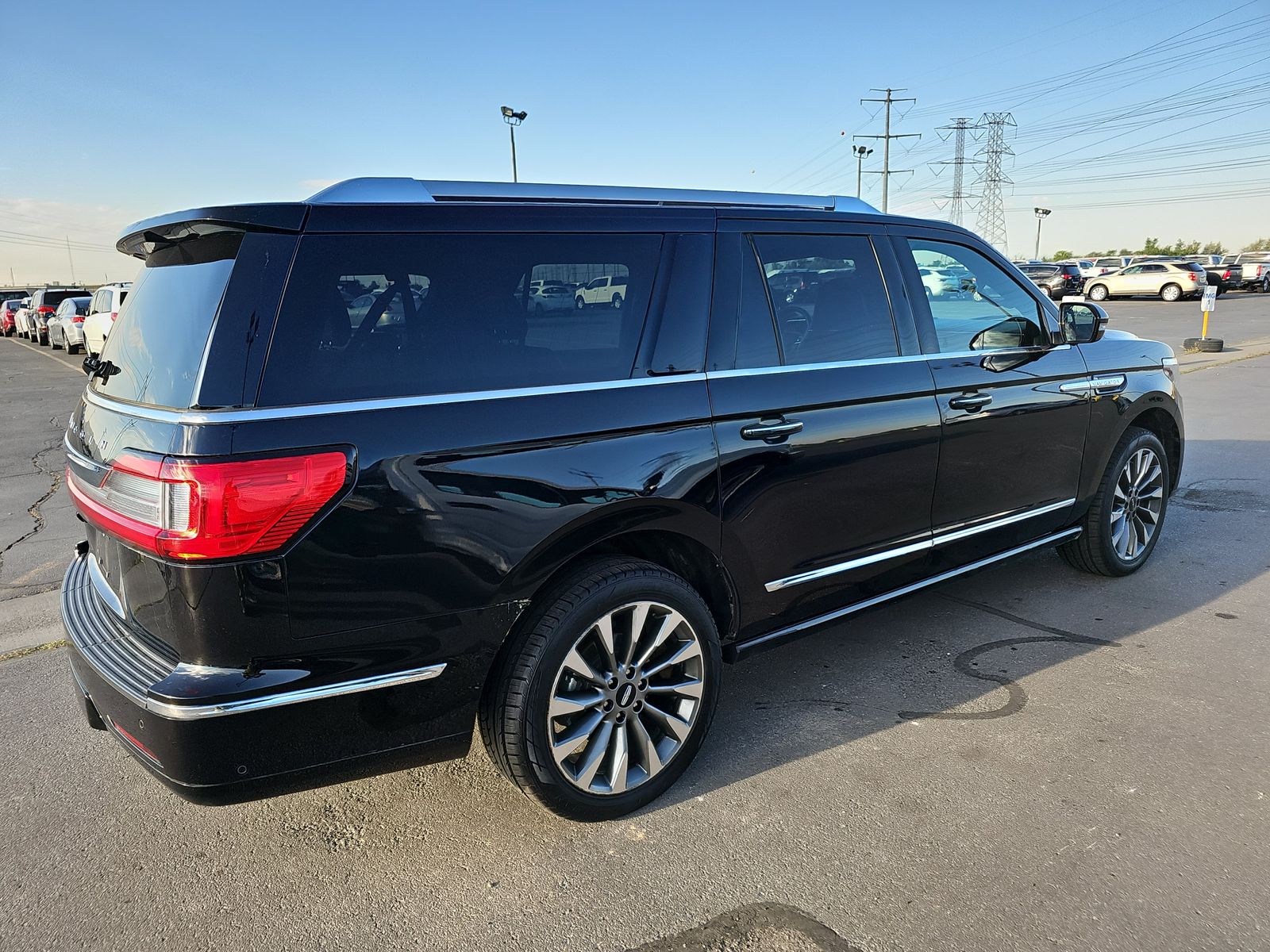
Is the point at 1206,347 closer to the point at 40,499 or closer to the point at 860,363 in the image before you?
the point at 860,363

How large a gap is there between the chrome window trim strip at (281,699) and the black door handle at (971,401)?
243cm

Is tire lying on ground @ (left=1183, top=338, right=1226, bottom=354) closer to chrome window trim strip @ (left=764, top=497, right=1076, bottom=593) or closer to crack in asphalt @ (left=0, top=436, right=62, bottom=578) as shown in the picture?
chrome window trim strip @ (left=764, top=497, right=1076, bottom=593)

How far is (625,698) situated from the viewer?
2791mm

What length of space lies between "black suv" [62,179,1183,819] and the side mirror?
1.17m

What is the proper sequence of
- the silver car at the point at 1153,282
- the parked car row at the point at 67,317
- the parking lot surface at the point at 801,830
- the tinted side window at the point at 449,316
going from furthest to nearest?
the silver car at the point at 1153,282 < the parked car row at the point at 67,317 < the parking lot surface at the point at 801,830 < the tinted side window at the point at 449,316

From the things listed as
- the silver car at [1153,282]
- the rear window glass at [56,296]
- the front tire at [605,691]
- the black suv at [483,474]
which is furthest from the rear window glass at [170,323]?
the silver car at [1153,282]

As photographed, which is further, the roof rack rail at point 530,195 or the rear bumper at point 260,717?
the roof rack rail at point 530,195

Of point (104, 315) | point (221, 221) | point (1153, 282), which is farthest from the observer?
point (1153, 282)

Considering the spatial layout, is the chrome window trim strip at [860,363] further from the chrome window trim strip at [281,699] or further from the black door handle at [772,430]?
the chrome window trim strip at [281,699]

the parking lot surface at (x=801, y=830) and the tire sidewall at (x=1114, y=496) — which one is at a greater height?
the tire sidewall at (x=1114, y=496)

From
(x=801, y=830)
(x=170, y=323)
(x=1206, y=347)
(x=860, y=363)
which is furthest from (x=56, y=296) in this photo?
(x=801, y=830)

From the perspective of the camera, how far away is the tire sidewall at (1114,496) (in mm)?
4660

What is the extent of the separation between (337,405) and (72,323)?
28.8m

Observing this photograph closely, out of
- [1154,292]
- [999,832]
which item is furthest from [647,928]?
[1154,292]
